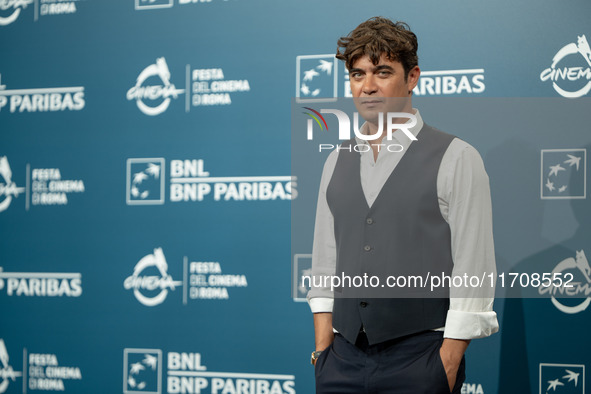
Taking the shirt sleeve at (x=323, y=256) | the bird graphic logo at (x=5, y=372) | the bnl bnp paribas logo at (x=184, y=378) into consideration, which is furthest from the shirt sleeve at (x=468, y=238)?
the bird graphic logo at (x=5, y=372)

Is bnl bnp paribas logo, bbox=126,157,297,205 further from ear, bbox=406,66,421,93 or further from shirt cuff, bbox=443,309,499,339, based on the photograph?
shirt cuff, bbox=443,309,499,339

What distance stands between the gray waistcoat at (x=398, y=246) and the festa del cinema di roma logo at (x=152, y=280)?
1318mm

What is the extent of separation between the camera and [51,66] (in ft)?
11.0

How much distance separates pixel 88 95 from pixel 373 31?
68.8 inches

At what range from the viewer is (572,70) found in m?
2.71

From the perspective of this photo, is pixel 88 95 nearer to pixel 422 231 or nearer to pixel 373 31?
pixel 373 31

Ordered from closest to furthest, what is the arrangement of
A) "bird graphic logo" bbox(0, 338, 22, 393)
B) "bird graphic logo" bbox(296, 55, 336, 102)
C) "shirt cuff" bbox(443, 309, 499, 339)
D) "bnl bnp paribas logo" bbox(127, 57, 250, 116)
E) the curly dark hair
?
"shirt cuff" bbox(443, 309, 499, 339) → the curly dark hair → "bird graphic logo" bbox(296, 55, 336, 102) → "bnl bnp paribas logo" bbox(127, 57, 250, 116) → "bird graphic logo" bbox(0, 338, 22, 393)

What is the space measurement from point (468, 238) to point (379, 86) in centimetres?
50

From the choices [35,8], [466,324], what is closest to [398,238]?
[466,324]

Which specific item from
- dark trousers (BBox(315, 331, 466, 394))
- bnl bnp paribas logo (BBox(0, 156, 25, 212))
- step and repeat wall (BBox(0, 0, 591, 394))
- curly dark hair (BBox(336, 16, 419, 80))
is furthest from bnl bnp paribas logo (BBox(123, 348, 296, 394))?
curly dark hair (BBox(336, 16, 419, 80))

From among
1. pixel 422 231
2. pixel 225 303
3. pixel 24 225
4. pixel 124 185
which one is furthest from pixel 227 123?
pixel 422 231

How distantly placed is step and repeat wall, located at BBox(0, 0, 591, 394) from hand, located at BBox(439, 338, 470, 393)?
3.13ft

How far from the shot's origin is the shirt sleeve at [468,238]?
181 cm

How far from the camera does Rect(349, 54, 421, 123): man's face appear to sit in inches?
79.0
